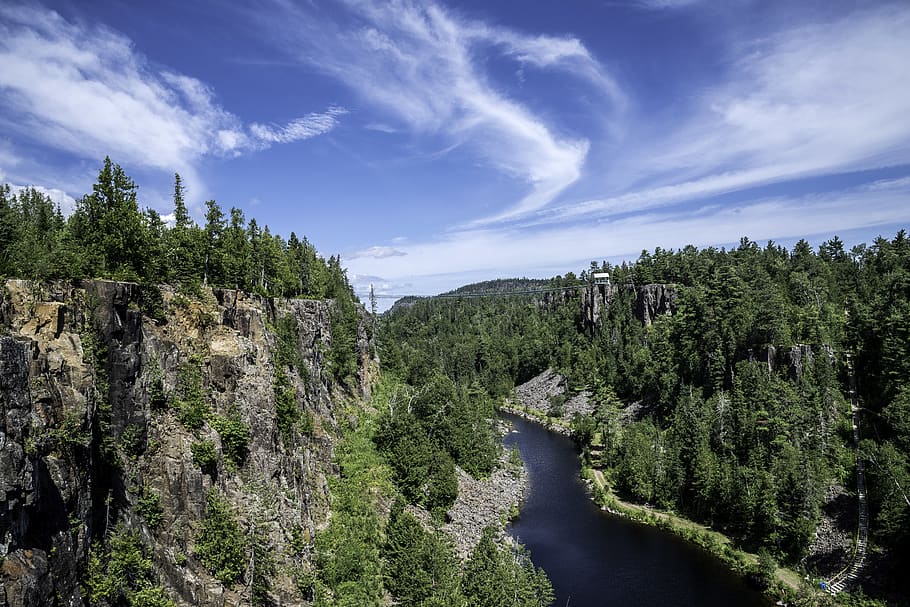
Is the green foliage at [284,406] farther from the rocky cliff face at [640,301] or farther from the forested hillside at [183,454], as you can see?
the rocky cliff face at [640,301]

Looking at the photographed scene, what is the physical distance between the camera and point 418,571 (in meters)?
37.4

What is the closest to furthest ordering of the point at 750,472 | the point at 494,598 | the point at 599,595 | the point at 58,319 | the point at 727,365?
the point at 58,319
the point at 494,598
the point at 599,595
the point at 750,472
the point at 727,365

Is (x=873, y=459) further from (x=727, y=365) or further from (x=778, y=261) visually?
(x=778, y=261)

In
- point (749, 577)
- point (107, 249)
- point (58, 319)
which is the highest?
point (107, 249)

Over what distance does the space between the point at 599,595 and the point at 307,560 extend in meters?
27.0

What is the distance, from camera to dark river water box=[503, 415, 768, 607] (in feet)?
154

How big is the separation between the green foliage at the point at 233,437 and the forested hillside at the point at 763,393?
2016 inches

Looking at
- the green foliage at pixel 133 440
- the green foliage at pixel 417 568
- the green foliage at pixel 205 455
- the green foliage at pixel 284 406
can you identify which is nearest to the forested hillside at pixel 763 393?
the green foliage at pixel 417 568

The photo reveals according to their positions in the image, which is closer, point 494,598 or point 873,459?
point 494,598

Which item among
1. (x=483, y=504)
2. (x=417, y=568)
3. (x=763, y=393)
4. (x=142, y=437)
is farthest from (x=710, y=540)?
(x=142, y=437)

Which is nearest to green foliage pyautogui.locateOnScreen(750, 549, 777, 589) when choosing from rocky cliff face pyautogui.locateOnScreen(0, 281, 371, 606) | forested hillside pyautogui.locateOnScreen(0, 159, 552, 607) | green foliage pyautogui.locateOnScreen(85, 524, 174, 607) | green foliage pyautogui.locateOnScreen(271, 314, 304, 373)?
forested hillside pyautogui.locateOnScreen(0, 159, 552, 607)

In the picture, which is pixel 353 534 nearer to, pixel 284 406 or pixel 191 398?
pixel 284 406

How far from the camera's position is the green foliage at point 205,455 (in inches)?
1217

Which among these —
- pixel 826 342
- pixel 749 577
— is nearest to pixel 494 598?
pixel 749 577
